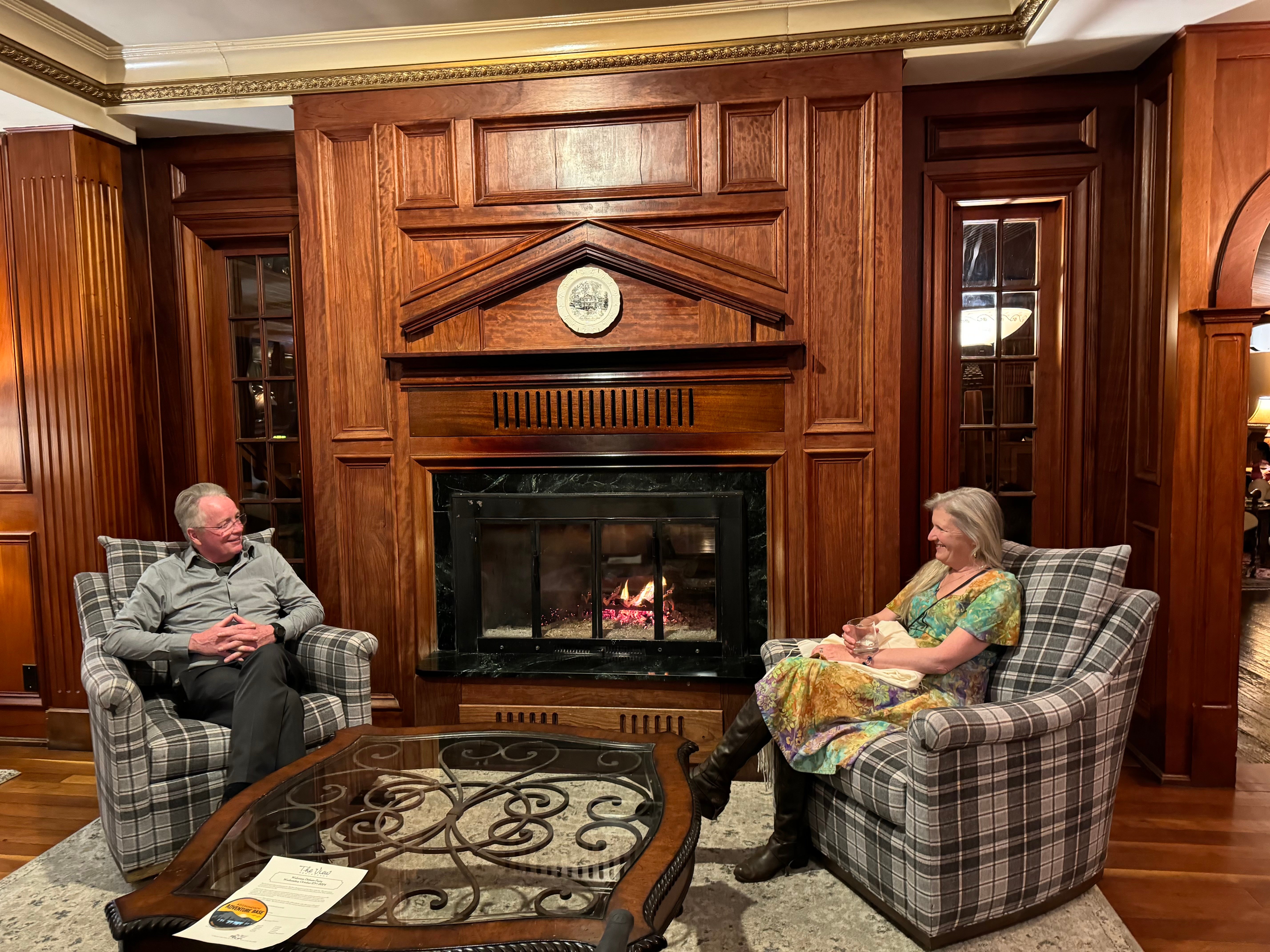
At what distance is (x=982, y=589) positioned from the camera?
231 cm

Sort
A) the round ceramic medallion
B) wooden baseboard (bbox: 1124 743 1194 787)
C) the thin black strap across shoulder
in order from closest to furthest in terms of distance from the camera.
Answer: the thin black strap across shoulder → wooden baseboard (bbox: 1124 743 1194 787) → the round ceramic medallion

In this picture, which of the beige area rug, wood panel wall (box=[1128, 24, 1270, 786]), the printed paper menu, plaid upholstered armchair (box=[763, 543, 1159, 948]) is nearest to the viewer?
the printed paper menu

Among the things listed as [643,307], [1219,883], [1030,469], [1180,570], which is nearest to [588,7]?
[643,307]

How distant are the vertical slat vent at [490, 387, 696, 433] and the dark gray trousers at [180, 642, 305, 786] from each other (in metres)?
1.22

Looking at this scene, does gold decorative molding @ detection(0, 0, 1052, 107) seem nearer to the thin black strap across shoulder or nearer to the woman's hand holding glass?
the thin black strap across shoulder

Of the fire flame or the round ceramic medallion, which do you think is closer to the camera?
the round ceramic medallion

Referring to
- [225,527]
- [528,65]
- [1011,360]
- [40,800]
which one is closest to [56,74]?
[528,65]

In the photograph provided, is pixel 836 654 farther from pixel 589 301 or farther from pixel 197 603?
pixel 197 603

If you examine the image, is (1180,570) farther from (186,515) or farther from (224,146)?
(224,146)

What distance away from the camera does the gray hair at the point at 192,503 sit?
2.78 m

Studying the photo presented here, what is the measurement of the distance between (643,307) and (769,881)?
6.68 feet

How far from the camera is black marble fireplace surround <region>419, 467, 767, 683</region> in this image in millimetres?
3250

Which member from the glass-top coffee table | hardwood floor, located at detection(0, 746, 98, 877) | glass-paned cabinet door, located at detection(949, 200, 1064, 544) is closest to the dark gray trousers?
the glass-top coffee table

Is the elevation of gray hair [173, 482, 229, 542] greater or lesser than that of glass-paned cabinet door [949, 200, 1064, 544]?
lesser
